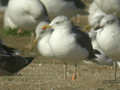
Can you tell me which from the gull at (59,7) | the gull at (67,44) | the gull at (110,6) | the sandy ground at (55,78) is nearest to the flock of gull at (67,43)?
the gull at (67,44)

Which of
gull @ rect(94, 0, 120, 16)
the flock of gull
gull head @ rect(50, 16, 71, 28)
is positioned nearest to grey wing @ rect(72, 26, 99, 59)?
the flock of gull

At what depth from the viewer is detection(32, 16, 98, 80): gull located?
30.0 feet

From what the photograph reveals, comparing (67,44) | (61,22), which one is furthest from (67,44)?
(61,22)

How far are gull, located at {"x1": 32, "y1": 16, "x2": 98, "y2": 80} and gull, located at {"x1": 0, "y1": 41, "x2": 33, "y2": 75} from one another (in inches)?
41.3


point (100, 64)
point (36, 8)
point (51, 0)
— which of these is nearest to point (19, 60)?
point (100, 64)

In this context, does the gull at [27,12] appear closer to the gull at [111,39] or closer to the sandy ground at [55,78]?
the sandy ground at [55,78]

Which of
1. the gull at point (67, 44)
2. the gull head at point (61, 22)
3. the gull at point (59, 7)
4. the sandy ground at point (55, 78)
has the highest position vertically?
the gull at point (59, 7)

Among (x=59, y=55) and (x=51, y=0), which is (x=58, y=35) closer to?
(x=59, y=55)

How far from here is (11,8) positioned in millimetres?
13227

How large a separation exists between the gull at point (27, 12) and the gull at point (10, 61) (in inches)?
178

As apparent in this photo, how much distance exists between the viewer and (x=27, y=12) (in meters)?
12.9

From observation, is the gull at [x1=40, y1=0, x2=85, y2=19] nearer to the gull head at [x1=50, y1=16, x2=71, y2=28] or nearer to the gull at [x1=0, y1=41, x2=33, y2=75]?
the gull head at [x1=50, y1=16, x2=71, y2=28]

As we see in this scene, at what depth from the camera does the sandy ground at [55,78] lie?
7836 millimetres

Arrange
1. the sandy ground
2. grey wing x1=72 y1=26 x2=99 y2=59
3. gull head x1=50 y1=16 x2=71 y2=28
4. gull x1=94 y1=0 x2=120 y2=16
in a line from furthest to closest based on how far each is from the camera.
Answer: gull x1=94 y1=0 x2=120 y2=16 < gull head x1=50 y1=16 x2=71 y2=28 < grey wing x1=72 y1=26 x2=99 y2=59 < the sandy ground
